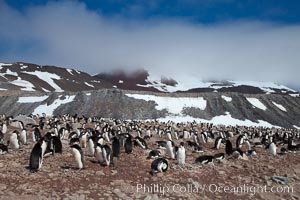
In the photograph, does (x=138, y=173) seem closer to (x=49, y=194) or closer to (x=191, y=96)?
(x=49, y=194)

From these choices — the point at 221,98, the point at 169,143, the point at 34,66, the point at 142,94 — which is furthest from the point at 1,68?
the point at 169,143

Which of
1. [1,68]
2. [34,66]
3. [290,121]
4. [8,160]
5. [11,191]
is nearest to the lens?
[11,191]

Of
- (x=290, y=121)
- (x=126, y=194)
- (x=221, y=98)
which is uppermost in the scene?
(x=221, y=98)

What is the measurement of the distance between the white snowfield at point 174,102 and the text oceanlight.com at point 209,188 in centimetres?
4934

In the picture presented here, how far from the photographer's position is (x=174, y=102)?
6706 cm

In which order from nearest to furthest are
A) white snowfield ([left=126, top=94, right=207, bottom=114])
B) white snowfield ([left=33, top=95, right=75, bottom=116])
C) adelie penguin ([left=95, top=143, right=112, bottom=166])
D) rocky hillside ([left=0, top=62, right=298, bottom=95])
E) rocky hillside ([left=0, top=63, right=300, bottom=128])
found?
1. adelie penguin ([left=95, top=143, right=112, bottom=166])
2. rocky hillside ([left=0, top=63, right=300, bottom=128])
3. white snowfield ([left=126, top=94, right=207, bottom=114])
4. white snowfield ([left=33, top=95, right=75, bottom=116])
5. rocky hillside ([left=0, top=62, right=298, bottom=95])

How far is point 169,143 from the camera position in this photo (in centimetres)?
1886

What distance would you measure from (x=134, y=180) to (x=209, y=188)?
2921 millimetres

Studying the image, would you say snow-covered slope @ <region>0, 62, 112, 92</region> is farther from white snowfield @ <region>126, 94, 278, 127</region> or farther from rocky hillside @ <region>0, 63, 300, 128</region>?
white snowfield @ <region>126, 94, 278, 127</region>

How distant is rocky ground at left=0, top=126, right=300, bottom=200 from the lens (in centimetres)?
1205

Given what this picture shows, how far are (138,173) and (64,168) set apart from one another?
9.41 feet

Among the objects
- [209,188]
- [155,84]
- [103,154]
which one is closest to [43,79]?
[155,84]

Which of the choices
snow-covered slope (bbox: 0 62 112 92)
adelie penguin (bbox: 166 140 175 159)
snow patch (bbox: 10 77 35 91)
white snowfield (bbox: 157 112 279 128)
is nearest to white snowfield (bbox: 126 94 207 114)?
white snowfield (bbox: 157 112 279 128)

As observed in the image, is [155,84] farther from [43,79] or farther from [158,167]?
[158,167]
